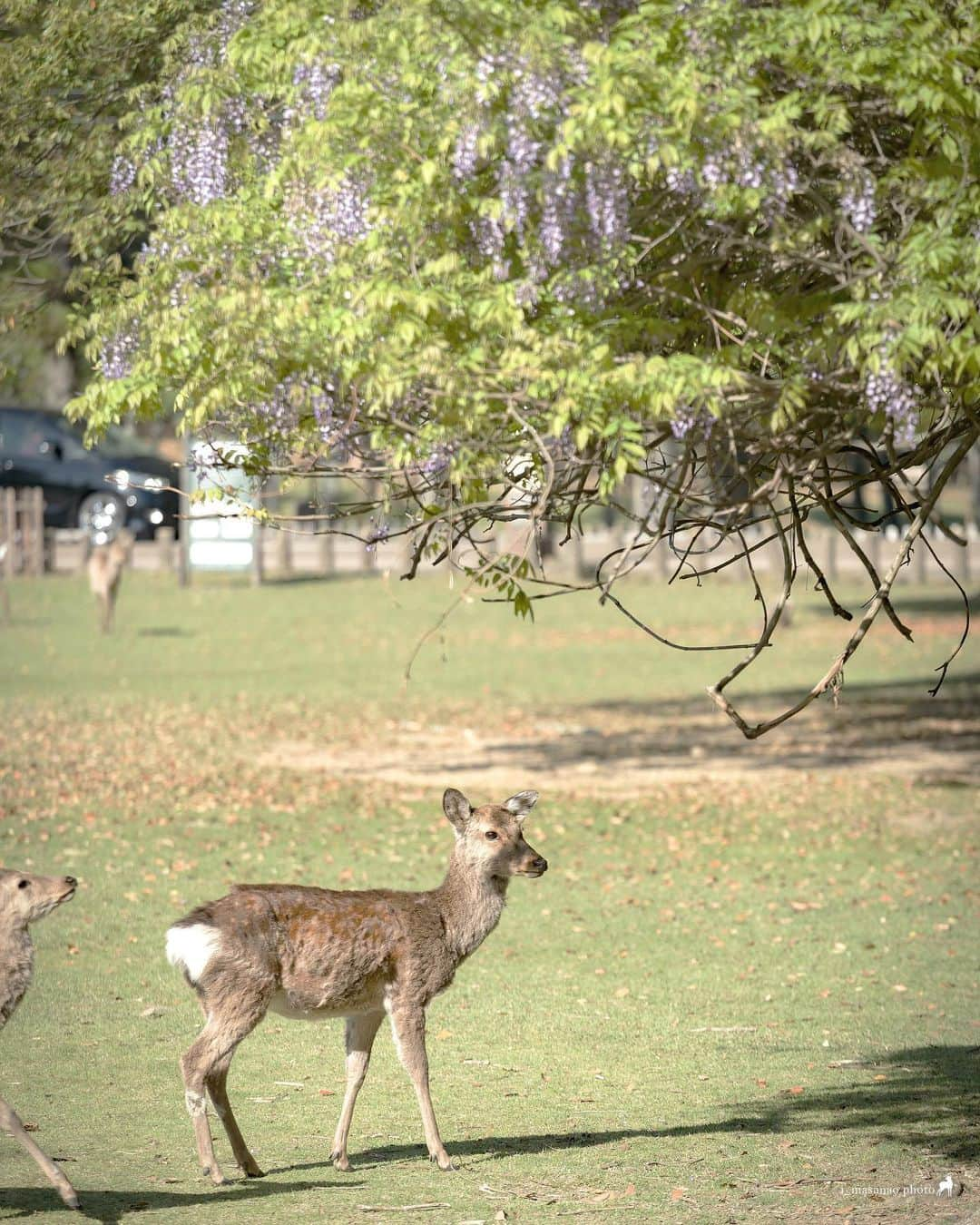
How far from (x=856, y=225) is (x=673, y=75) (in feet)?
2.40

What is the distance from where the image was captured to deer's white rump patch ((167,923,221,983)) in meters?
6.10

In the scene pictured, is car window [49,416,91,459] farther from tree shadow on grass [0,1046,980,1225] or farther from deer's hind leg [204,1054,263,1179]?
deer's hind leg [204,1054,263,1179]

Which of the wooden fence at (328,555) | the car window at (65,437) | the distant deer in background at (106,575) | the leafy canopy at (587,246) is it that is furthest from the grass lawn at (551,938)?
the car window at (65,437)

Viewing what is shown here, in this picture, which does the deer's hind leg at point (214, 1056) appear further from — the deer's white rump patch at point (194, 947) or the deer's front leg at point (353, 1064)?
the deer's front leg at point (353, 1064)

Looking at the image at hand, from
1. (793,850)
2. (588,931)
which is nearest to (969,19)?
(588,931)

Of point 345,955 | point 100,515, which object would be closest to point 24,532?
point 100,515

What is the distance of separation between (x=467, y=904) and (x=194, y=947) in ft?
3.81

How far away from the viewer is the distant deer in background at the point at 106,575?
87.8 feet

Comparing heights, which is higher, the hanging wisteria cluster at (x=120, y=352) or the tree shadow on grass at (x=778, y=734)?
the hanging wisteria cluster at (x=120, y=352)

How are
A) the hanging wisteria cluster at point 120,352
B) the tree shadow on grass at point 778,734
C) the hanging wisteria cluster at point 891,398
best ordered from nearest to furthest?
the hanging wisteria cluster at point 891,398, the hanging wisteria cluster at point 120,352, the tree shadow on grass at point 778,734

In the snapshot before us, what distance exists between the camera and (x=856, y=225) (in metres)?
5.09

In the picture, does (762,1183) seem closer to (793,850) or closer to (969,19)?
(969,19)

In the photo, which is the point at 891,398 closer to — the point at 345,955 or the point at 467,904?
the point at 467,904

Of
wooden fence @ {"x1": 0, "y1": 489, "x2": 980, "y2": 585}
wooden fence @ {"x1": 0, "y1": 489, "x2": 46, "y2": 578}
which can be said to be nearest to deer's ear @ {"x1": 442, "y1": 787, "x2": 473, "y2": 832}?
wooden fence @ {"x1": 0, "y1": 489, "x2": 980, "y2": 585}
